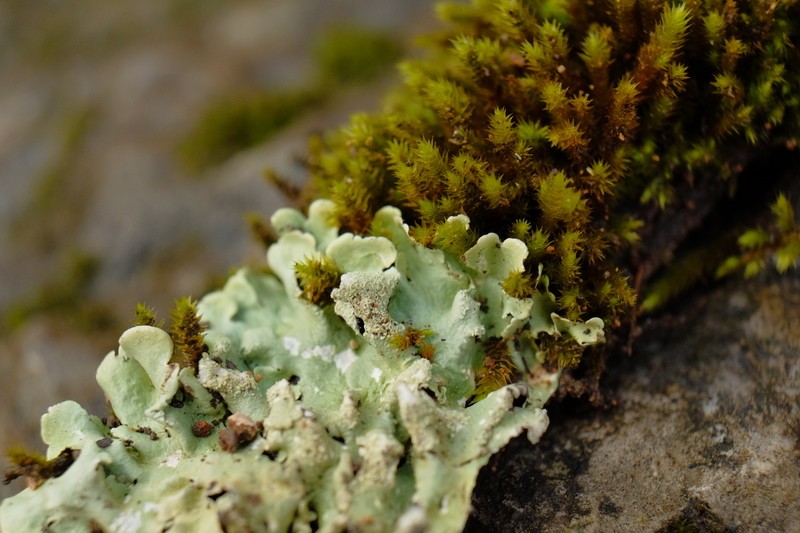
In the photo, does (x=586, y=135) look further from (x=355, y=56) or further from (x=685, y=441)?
(x=355, y=56)

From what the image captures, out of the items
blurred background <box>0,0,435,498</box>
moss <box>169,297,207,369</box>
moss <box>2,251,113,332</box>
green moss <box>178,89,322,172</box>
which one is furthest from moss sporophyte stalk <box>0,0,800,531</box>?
green moss <box>178,89,322,172</box>

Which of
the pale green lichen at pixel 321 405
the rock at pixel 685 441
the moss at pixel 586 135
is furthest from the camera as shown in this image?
the moss at pixel 586 135

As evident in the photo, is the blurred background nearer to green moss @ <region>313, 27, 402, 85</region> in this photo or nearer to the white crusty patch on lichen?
green moss @ <region>313, 27, 402, 85</region>

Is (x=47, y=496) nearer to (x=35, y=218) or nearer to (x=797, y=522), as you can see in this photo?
(x=797, y=522)

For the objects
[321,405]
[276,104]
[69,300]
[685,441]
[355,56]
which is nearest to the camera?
[321,405]

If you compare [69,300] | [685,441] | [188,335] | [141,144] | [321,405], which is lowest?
[685,441]

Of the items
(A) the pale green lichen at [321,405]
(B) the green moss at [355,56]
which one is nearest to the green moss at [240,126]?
(B) the green moss at [355,56]

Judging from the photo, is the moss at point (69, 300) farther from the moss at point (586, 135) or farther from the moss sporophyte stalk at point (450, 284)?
the moss at point (586, 135)

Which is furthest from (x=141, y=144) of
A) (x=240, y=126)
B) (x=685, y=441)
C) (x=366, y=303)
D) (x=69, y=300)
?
(x=685, y=441)
